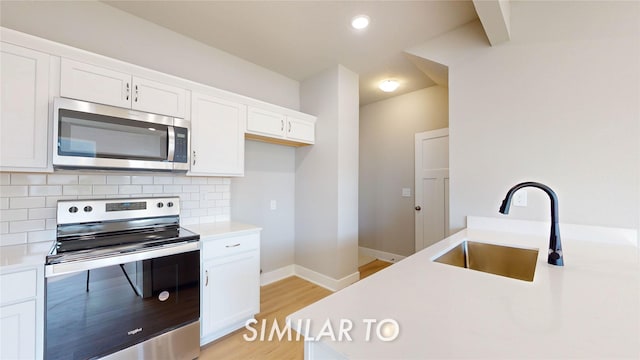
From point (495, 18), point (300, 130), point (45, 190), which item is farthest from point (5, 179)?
point (495, 18)

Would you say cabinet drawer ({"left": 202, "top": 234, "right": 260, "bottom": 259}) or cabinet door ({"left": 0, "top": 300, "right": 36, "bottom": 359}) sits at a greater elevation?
cabinet drawer ({"left": 202, "top": 234, "right": 260, "bottom": 259})

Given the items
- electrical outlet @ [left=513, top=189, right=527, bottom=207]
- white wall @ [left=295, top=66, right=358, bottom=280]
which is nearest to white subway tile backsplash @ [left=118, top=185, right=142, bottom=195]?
white wall @ [left=295, top=66, right=358, bottom=280]

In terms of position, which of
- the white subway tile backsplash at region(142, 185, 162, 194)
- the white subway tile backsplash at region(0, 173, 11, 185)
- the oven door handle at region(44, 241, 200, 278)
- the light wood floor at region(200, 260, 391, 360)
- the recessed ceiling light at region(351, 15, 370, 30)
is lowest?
the light wood floor at region(200, 260, 391, 360)

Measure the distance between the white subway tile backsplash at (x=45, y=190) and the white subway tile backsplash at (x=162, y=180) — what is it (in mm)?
552

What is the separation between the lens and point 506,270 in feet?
4.72

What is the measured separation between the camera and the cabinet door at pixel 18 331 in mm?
1188

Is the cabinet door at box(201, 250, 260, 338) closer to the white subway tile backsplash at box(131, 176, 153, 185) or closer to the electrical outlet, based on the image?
the white subway tile backsplash at box(131, 176, 153, 185)

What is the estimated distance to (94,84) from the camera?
161 centimetres

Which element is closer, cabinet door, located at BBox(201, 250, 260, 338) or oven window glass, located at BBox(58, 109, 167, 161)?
oven window glass, located at BBox(58, 109, 167, 161)

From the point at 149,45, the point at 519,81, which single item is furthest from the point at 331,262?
the point at 149,45

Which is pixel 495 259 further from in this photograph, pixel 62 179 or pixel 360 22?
pixel 62 179

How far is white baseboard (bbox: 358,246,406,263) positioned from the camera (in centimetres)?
377

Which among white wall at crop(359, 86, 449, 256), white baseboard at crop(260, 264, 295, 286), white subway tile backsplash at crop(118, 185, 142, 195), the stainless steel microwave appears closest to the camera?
the stainless steel microwave

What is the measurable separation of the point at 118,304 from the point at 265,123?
1824 millimetres
